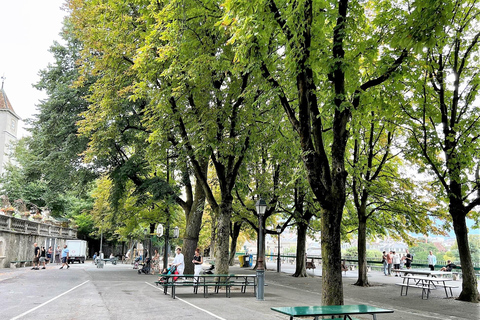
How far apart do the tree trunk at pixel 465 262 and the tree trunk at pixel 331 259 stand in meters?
9.51

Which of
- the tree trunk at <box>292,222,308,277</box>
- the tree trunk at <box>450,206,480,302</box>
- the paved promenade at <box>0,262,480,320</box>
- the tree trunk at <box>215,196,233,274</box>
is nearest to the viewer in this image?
the paved promenade at <box>0,262,480,320</box>

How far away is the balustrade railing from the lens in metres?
27.5

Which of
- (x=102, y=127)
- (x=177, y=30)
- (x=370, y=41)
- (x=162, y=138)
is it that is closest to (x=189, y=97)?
(x=162, y=138)

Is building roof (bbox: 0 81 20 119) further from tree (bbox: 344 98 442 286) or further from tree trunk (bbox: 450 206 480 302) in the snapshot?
tree trunk (bbox: 450 206 480 302)

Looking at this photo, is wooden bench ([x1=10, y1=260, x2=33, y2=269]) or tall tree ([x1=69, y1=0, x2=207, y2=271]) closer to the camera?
tall tree ([x1=69, y1=0, x2=207, y2=271])

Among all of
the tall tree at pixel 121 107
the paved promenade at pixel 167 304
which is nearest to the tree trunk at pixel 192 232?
the tall tree at pixel 121 107

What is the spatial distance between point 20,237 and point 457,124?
30802mm

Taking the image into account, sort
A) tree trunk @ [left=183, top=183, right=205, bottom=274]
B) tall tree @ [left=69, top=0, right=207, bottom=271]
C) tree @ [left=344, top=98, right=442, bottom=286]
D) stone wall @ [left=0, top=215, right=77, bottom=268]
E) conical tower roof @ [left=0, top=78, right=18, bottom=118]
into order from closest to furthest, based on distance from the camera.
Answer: tall tree @ [left=69, top=0, right=207, bottom=271] → tree @ [left=344, top=98, right=442, bottom=286] → tree trunk @ [left=183, top=183, right=205, bottom=274] → stone wall @ [left=0, top=215, right=77, bottom=268] → conical tower roof @ [left=0, top=78, right=18, bottom=118]

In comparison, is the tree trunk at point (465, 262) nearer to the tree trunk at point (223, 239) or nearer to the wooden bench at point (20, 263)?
the tree trunk at point (223, 239)

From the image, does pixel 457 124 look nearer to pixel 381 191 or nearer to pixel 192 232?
pixel 381 191

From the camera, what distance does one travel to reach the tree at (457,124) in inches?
620

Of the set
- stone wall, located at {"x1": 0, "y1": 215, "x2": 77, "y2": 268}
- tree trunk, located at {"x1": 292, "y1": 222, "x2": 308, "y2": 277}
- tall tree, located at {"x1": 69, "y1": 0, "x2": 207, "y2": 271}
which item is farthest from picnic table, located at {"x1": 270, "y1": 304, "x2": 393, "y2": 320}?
stone wall, located at {"x1": 0, "y1": 215, "x2": 77, "y2": 268}

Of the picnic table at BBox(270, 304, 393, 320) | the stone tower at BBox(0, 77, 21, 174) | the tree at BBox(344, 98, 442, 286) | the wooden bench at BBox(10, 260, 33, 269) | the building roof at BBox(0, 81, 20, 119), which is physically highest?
the building roof at BBox(0, 81, 20, 119)

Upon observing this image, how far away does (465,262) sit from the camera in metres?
15.8
